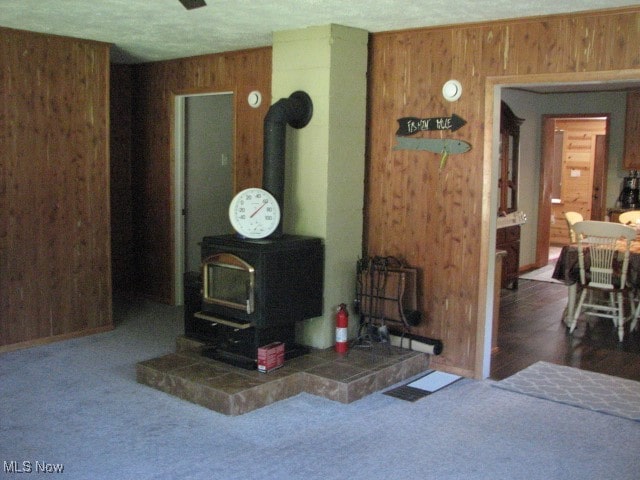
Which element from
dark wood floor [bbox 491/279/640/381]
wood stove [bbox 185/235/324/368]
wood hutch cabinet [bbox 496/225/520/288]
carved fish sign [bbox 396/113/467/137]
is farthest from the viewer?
wood hutch cabinet [bbox 496/225/520/288]

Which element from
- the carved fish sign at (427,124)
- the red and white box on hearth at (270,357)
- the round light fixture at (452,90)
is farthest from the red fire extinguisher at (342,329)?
the round light fixture at (452,90)

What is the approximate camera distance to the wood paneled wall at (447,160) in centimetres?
409

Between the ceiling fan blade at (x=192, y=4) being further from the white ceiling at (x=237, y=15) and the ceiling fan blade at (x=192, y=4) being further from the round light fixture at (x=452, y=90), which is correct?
the round light fixture at (x=452, y=90)

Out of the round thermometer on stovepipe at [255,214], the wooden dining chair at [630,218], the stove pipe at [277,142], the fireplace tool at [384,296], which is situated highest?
the stove pipe at [277,142]

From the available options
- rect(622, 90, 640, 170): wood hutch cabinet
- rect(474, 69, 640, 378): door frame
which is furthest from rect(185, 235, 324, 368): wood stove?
rect(622, 90, 640, 170): wood hutch cabinet

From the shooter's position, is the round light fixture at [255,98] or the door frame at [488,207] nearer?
the door frame at [488,207]

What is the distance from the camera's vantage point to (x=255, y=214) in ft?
14.2

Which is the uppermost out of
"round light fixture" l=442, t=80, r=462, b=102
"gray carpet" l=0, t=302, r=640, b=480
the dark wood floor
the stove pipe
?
"round light fixture" l=442, t=80, r=462, b=102

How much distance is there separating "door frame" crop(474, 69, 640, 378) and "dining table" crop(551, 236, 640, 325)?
154 cm

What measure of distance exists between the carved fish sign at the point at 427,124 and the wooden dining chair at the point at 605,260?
5.84 feet

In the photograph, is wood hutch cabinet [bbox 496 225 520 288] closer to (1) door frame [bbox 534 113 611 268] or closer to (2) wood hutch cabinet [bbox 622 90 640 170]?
(1) door frame [bbox 534 113 611 268]

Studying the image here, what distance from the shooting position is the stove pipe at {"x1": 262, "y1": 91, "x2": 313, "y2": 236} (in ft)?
14.4

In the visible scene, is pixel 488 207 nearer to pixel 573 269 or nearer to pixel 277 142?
pixel 277 142

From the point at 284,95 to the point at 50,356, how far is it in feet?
7.90
